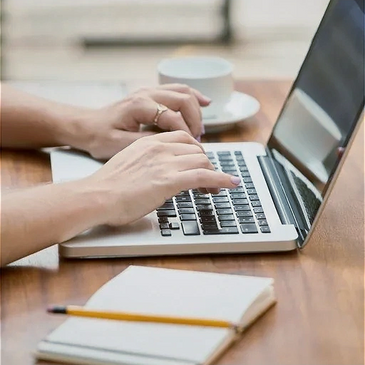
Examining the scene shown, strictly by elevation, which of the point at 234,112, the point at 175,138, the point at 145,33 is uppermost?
the point at 175,138

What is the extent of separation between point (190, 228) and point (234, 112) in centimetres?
47

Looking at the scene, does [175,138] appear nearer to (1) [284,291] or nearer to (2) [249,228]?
(2) [249,228]

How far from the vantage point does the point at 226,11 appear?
3.99m

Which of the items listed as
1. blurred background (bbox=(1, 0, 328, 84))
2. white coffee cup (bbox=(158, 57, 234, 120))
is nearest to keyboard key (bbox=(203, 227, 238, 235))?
white coffee cup (bbox=(158, 57, 234, 120))

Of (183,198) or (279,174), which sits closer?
(183,198)

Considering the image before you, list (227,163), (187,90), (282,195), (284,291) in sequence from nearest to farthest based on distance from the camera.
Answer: (284,291) < (282,195) < (227,163) < (187,90)

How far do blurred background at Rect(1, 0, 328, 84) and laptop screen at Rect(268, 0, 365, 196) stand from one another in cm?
249

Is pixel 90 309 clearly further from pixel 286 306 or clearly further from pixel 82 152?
pixel 82 152

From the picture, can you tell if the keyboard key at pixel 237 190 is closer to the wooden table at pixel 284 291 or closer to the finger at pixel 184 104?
the wooden table at pixel 284 291

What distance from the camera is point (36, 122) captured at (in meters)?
1.32

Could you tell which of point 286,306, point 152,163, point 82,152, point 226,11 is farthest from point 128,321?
point 226,11

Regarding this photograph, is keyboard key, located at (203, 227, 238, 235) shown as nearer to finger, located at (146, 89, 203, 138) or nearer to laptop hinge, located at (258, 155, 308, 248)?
laptop hinge, located at (258, 155, 308, 248)

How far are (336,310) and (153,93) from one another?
55cm

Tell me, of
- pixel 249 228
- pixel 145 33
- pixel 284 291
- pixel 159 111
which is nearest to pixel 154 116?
pixel 159 111
